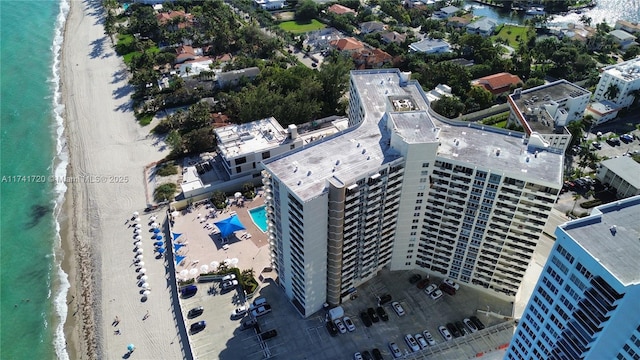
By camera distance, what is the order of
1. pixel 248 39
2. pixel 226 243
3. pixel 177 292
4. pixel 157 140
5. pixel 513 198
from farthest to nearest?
pixel 248 39, pixel 157 140, pixel 226 243, pixel 177 292, pixel 513 198

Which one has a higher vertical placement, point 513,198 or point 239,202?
point 513,198

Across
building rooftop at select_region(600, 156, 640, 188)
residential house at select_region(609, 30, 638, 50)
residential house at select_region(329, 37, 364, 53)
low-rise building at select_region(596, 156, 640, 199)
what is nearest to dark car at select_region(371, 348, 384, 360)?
low-rise building at select_region(596, 156, 640, 199)

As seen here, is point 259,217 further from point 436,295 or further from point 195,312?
point 436,295

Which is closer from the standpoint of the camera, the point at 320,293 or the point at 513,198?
the point at 513,198

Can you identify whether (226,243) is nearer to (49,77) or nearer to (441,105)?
(441,105)

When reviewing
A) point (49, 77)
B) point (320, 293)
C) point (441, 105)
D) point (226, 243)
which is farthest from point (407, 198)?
point (49, 77)

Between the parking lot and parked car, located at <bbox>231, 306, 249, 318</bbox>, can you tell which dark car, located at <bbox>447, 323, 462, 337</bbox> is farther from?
parked car, located at <bbox>231, 306, 249, 318</bbox>
